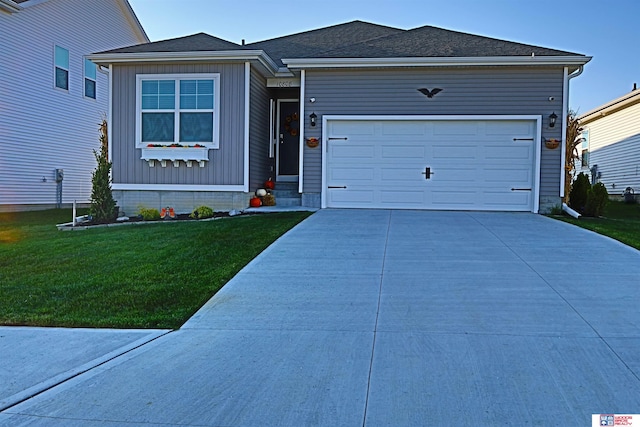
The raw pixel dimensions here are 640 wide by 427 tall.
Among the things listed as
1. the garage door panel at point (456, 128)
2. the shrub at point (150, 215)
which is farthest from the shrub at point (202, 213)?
the garage door panel at point (456, 128)

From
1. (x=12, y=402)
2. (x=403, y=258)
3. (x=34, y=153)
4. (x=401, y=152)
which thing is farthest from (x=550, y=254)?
(x=34, y=153)

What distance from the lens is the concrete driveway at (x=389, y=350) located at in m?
3.62

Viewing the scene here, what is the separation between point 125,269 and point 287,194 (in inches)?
280

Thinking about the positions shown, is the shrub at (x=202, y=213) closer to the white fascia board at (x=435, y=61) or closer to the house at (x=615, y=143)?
the white fascia board at (x=435, y=61)

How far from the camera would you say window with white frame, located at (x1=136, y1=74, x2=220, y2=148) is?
13.2 m

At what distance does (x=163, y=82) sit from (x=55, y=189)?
741 cm

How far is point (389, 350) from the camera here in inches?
183

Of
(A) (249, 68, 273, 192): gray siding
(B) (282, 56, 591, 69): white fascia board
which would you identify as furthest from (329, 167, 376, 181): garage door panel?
(B) (282, 56, 591, 69): white fascia board

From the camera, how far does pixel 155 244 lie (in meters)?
9.09

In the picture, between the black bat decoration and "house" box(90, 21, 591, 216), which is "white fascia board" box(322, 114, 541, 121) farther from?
the black bat decoration

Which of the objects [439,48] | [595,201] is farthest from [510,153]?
[439,48]

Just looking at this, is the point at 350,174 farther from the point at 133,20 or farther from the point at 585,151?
the point at 585,151

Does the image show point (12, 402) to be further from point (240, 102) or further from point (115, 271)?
point (240, 102)

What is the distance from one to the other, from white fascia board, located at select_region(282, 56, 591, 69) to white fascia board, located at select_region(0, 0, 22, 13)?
27.2 ft
